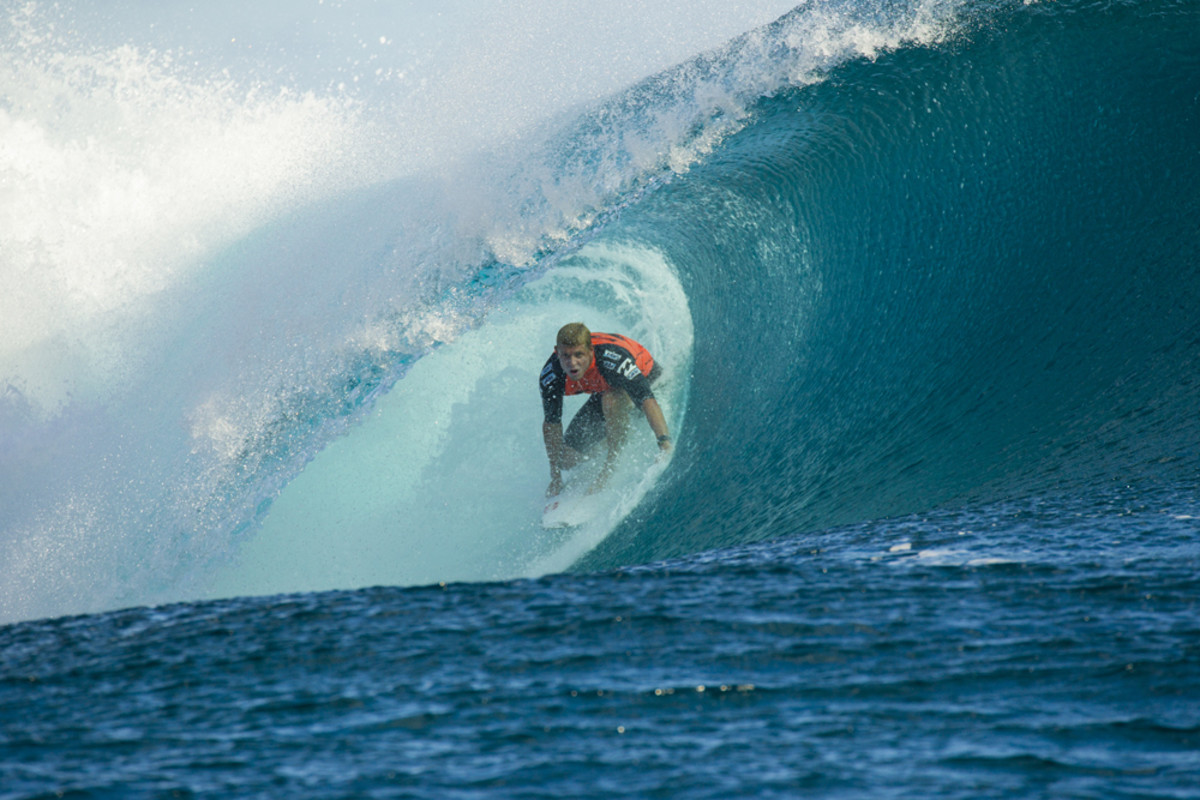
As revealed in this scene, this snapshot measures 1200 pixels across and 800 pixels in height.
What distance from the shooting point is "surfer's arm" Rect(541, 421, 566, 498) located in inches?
193

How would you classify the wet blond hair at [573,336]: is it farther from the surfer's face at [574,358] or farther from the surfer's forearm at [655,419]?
the surfer's forearm at [655,419]

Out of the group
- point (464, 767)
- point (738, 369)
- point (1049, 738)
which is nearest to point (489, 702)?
point (464, 767)

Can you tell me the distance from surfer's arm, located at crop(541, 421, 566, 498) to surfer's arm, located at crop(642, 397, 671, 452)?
1.60ft

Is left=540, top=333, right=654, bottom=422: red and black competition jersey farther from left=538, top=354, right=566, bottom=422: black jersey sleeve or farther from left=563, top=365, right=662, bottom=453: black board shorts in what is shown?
left=563, top=365, right=662, bottom=453: black board shorts

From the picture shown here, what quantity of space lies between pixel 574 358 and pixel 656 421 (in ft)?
2.14

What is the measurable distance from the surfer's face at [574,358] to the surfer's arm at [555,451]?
15.7 inches

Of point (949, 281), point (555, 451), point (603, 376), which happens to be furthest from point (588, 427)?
point (949, 281)

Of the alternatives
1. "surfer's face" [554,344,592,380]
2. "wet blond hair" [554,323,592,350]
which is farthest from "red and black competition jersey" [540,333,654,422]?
"wet blond hair" [554,323,592,350]

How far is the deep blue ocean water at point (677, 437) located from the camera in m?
0.98

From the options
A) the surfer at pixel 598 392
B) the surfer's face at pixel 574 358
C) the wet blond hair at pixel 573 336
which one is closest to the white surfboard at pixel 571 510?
the surfer at pixel 598 392

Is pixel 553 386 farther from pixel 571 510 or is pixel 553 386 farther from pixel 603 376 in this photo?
pixel 571 510

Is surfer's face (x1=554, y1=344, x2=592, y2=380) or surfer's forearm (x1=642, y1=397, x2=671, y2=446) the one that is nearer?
surfer's face (x1=554, y1=344, x2=592, y2=380)

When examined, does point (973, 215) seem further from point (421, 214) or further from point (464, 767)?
point (464, 767)

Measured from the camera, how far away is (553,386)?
15.7 ft
